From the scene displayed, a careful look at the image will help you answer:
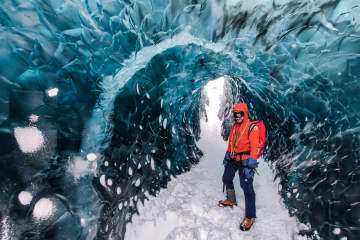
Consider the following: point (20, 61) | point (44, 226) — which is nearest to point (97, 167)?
point (44, 226)

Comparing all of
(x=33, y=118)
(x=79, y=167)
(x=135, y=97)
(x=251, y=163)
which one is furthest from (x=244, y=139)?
(x=33, y=118)

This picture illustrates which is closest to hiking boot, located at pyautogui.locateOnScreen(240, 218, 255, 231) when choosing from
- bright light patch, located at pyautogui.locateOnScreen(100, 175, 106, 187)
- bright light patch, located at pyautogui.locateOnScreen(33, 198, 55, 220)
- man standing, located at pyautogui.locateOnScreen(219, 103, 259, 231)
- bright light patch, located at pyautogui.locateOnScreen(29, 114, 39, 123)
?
man standing, located at pyautogui.locateOnScreen(219, 103, 259, 231)

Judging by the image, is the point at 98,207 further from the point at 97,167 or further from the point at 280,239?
the point at 280,239

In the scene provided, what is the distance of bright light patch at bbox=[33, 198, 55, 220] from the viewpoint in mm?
1644

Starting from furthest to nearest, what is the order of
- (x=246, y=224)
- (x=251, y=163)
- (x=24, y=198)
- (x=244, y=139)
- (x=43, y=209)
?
(x=244, y=139) < (x=246, y=224) < (x=251, y=163) < (x=43, y=209) < (x=24, y=198)

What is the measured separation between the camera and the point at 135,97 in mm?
2961

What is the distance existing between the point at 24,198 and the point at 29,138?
0.44 meters

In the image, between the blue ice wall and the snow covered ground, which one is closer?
the blue ice wall

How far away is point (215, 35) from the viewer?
309 cm

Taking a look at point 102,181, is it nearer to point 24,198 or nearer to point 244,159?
point 24,198

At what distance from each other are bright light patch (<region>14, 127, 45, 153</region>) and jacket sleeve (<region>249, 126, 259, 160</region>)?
7.91 ft

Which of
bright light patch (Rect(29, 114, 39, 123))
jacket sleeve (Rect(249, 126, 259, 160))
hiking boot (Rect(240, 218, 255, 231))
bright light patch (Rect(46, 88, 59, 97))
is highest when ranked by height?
jacket sleeve (Rect(249, 126, 259, 160))

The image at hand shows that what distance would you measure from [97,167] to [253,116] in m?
5.43

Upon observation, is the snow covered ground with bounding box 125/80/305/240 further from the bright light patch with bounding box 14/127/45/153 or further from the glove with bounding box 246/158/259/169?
the bright light patch with bounding box 14/127/45/153
